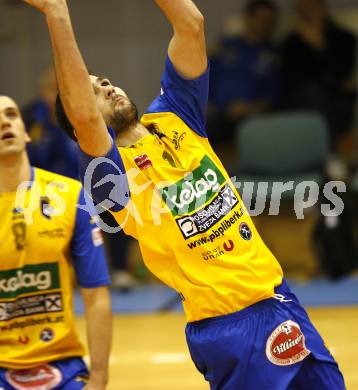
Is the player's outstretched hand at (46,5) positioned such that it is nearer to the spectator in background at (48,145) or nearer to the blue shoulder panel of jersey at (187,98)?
the blue shoulder panel of jersey at (187,98)

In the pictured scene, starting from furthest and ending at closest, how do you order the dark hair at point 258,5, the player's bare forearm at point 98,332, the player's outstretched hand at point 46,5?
the dark hair at point 258,5 < the player's bare forearm at point 98,332 < the player's outstretched hand at point 46,5

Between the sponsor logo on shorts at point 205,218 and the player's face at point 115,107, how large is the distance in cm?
46

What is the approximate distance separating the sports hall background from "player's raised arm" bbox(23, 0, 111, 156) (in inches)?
121

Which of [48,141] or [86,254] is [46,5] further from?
[48,141]

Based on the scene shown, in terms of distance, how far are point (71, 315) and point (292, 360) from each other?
126 cm

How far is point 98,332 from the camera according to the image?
4.21 m

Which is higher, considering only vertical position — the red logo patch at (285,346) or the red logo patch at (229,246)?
the red logo patch at (229,246)

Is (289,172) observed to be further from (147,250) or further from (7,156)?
(147,250)

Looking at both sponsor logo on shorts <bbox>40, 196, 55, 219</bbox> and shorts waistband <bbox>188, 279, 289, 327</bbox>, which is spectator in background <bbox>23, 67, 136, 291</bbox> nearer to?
sponsor logo on shorts <bbox>40, 196, 55, 219</bbox>

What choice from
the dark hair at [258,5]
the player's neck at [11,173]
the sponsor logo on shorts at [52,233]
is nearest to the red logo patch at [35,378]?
the sponsor logo on shorts at [52,233]

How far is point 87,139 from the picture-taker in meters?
3.34

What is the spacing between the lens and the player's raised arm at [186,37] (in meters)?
3.59

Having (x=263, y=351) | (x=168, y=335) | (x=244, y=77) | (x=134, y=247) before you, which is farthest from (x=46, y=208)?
(x=244, y=77)

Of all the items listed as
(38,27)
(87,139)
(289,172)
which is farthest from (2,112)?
(38,27)
